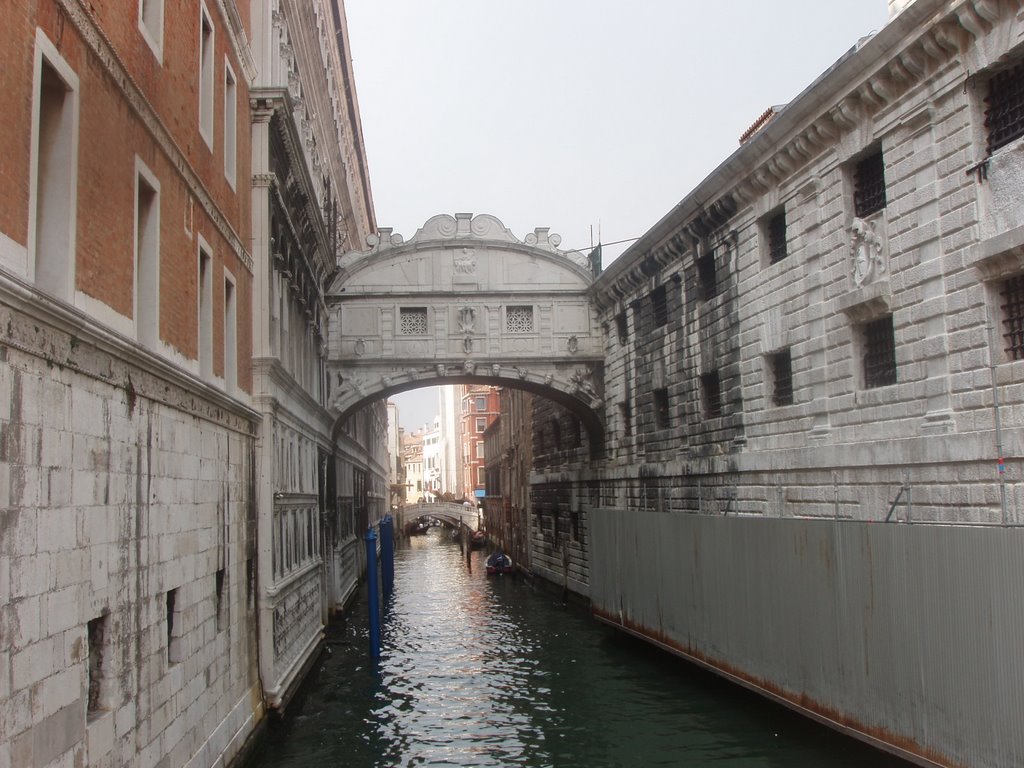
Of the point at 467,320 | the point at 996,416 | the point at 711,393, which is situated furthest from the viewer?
the point at 467,320

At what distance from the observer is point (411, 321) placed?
24.6 meters

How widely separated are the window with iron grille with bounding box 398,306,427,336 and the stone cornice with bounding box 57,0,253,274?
12660mm

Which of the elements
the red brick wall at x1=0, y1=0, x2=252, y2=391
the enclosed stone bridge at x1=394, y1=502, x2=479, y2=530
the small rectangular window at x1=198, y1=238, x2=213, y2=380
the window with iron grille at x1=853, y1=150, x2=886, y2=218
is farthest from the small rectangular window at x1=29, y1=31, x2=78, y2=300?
the enclosed stone bridge at x1=394, y1=502, x2=479, y2=530

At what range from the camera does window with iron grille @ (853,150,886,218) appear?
517 inches

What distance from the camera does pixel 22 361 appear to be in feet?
18.0

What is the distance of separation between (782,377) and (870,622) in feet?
18.5

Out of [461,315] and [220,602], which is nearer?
[220,602]

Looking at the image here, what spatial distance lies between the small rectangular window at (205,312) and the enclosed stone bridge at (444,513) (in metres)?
49.6

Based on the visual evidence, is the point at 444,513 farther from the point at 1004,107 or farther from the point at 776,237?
the point at 1004,107

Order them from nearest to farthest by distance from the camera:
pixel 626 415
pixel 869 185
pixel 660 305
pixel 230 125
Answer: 1. pixel 230 125
2. pixel 869 185
3. pixel 660 305
4. pixel 626 415

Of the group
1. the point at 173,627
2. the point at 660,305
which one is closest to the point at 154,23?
the point at 173,627

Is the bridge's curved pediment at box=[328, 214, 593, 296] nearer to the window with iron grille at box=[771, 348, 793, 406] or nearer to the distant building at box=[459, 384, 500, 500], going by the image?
the window with iron grille at box=[771, 348, 793, 406]

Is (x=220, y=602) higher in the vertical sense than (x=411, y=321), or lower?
lower

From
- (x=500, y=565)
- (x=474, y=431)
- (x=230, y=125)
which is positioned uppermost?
(x=474, y=431)
